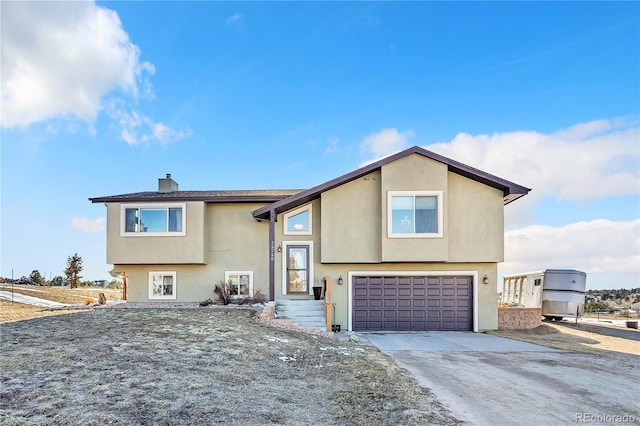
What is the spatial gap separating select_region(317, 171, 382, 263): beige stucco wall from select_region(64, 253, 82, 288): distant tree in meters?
23.2

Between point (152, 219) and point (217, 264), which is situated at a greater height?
point (152, 219)

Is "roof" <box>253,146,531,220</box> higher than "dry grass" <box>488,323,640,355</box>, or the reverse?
"roof" <box>253,146,531,220</box>

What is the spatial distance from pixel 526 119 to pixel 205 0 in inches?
552

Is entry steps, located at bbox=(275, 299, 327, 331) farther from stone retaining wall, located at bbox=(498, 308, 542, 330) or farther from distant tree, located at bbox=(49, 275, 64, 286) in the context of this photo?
distant tree, located at bbox=(49, 275, 64, 286)

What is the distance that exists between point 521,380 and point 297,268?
9.09 m

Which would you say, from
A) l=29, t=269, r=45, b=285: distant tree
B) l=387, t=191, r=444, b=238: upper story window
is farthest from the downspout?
l=29, t=269, r=45, b=285: distant tree

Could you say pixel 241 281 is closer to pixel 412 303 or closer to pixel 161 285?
pixel 161 285

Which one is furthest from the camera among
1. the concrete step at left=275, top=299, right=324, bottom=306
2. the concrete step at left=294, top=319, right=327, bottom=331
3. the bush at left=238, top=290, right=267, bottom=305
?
the bush at left=238, top=290, right=267, bottom=305

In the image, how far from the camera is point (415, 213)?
47.0 ft

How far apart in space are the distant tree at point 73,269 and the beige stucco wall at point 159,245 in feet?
56.0

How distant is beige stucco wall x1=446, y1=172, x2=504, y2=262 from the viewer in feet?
47.3

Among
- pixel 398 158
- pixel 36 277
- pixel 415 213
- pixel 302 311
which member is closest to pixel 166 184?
pixel 302 311

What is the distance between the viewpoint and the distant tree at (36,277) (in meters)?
29.0

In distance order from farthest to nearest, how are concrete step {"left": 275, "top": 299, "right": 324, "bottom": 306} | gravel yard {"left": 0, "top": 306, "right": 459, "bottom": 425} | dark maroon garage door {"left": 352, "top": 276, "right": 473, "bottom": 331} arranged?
dark maroon garage door {"left": 352, "top": 276, "right": 473, "bottom": 331} → concrete step {"left": 275, "top": 299, "right": 324, "bottom": 306} → gravel yard {"left": 0, "top": 306, "right": 459, "bottom": 425}
